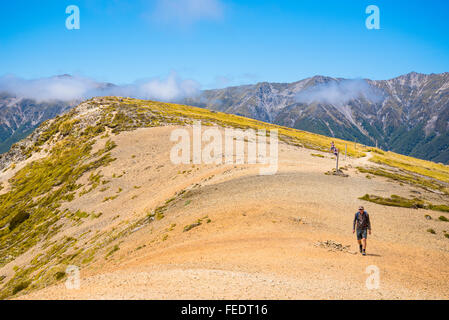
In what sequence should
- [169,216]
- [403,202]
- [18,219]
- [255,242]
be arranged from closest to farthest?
1. [255,242]
2. [169,216]
3. [403,202]
4. [18,219]

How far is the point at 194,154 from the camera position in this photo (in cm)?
5094

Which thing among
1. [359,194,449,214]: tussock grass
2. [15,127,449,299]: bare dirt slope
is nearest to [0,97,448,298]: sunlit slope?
[15,127,449,299]: bare dirt slope

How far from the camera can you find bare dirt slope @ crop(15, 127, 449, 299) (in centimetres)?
1309

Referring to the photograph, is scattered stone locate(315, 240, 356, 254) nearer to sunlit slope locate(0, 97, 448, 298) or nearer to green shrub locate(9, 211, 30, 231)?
sunlit slope locate(0, 97, 448, 298)

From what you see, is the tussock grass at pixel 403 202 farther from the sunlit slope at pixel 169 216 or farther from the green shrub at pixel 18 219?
the green shrub at pixel 18 219

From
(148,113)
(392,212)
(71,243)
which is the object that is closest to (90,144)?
(148,113)

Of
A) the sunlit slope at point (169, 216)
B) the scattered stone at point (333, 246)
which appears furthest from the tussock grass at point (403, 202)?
the scattered stone at point (333, 246)

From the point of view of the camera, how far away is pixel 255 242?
64.2 feet

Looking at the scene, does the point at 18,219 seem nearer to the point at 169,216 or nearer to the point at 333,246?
the point at 169,216

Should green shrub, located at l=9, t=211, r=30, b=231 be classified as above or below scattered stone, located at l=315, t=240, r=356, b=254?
below

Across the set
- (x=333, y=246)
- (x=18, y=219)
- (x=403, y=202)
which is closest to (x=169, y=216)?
(x=333, y=246)

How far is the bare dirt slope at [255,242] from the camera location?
42.9ft

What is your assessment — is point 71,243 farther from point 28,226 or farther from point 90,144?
point 90,144

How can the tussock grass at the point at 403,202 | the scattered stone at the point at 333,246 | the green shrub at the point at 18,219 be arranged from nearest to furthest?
the scattered stone at the point at 333,246, the tussock grass at the point at 403,202, the green shrub at the point at 18,219
